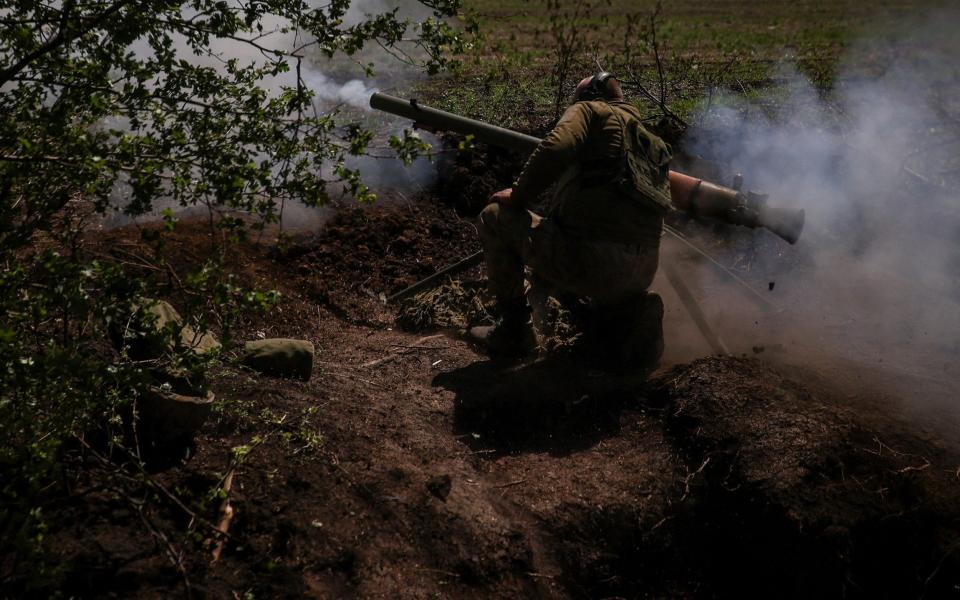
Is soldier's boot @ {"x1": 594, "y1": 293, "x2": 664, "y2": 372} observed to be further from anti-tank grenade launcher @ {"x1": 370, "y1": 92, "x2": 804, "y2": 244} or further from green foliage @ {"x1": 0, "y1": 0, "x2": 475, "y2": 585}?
green foliage @ {"x1": 0, "y1": 0, "x2": 475, "y2": 585}

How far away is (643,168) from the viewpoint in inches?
178

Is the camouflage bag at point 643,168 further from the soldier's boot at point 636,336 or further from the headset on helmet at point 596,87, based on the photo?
the soldier's boot at point 636,336

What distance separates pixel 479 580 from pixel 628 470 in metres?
1.07

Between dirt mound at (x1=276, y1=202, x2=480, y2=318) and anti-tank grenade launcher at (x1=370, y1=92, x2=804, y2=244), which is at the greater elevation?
anti-tank grenade launcher at (x1=370, y1=92, x2=804, y2=244)

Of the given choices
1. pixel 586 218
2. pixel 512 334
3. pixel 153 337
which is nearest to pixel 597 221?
pixel 586 218

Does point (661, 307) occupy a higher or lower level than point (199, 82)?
lower

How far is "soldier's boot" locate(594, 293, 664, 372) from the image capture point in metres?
4.80

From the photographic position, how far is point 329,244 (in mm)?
6430

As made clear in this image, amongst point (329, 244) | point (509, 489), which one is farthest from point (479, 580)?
point (329, 244)

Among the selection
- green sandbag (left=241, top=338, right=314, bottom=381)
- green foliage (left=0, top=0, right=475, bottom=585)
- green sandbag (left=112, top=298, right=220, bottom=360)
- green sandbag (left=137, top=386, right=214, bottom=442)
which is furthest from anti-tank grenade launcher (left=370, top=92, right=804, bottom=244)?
green sandbag (left=137, top=386, right=214, bottom=442)

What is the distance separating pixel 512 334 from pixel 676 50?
27.5 feet

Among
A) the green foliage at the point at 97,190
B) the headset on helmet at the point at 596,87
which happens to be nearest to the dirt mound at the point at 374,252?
the headset on helmet at the point at 596,87

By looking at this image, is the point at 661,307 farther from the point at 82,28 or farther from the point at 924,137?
the point at 924,137

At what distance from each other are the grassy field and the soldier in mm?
785
